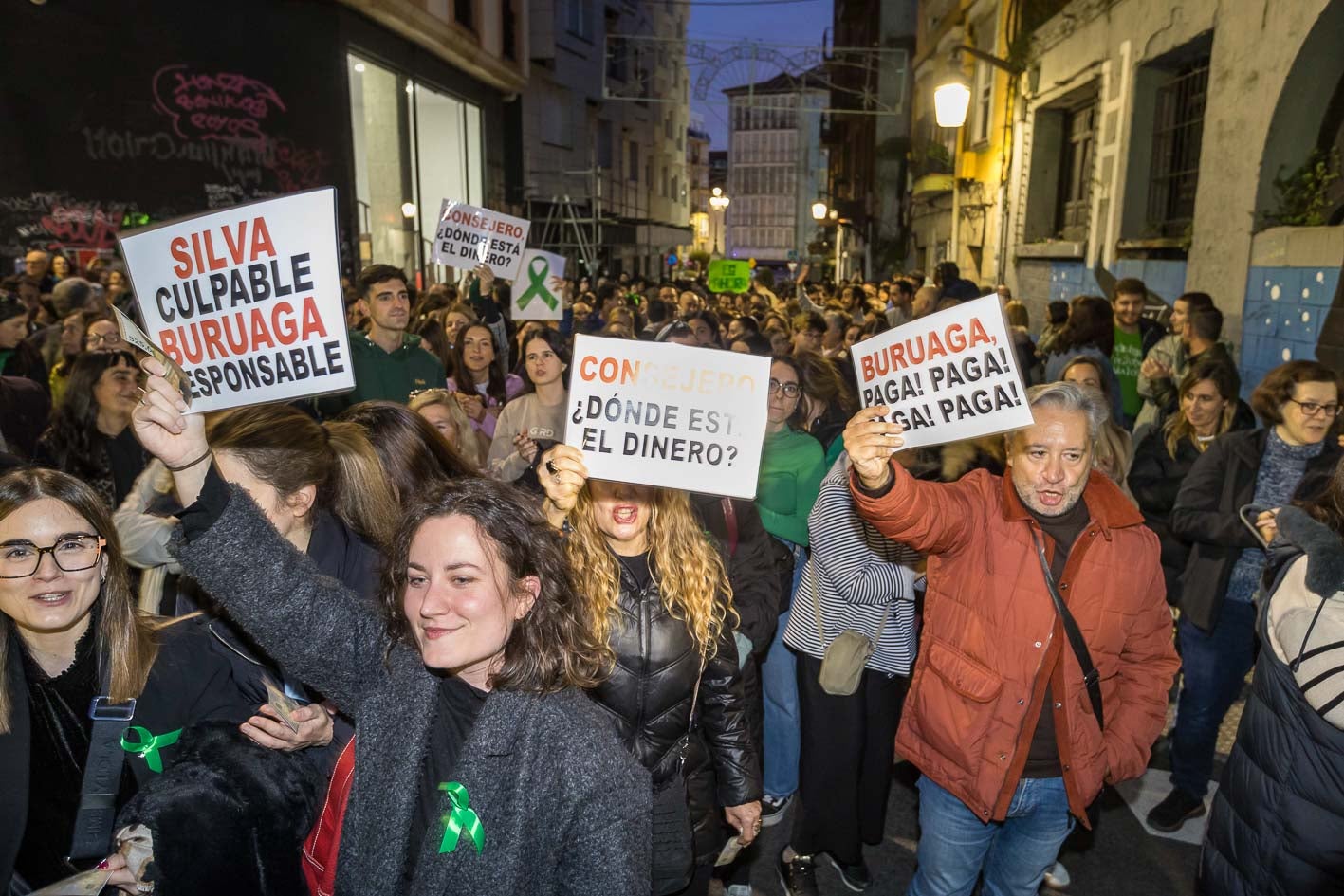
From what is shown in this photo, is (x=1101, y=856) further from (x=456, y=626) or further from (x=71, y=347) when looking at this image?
(x=71, y=347)

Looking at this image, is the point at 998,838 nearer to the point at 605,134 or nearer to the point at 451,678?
the point at 451,678

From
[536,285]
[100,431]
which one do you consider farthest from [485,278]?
[100,431]

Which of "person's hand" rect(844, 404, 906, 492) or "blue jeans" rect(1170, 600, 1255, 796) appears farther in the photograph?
"blue jeans" rect(1170, 600, 1255, 796)

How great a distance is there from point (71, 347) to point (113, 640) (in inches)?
215

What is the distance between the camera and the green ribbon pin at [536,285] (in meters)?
10.2

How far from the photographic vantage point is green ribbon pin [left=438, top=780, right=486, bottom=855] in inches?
73.0

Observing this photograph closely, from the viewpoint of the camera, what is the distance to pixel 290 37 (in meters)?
13.8

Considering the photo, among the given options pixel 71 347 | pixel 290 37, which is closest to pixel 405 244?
pixel 290 37

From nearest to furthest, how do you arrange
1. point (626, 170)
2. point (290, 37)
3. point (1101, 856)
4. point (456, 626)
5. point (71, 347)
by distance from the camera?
point (456, 626), point (1101, 856), point (71, 347), point (290, 37), point (626, 170)

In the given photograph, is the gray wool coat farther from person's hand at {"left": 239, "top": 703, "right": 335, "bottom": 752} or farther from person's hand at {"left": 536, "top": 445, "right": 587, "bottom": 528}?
person's hand at {"left": 536, "top": 445, "right": 587, "bottom": 528}

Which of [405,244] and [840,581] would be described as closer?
[840,581]

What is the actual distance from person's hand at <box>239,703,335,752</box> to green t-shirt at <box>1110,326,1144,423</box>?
7165mm

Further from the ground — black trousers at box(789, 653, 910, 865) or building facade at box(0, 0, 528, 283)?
building facade at box(0, 0, 528, 283)

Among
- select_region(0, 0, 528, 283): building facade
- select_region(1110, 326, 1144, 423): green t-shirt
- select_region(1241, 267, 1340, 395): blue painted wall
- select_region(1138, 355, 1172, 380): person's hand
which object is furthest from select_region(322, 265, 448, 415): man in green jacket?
select_region(0, 0, 528, 283): building facade
